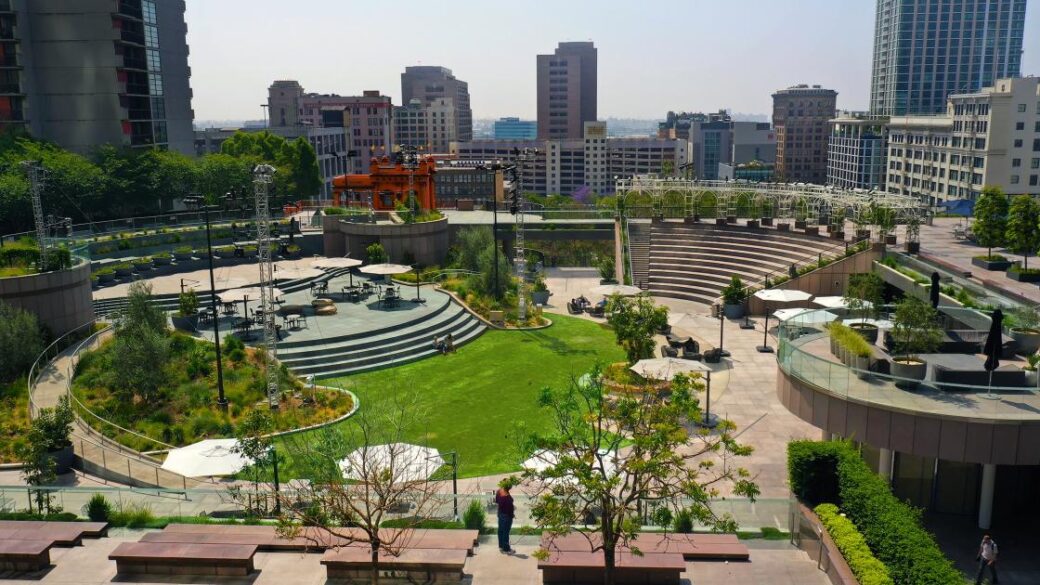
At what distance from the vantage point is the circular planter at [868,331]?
2286 cm

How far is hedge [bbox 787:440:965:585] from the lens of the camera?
13516 millimetres

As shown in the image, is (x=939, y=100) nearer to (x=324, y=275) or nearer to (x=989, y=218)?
(x=989, y=218)

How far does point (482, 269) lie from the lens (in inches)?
1726

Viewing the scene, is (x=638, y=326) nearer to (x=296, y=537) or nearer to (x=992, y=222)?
(x=296, y=537)

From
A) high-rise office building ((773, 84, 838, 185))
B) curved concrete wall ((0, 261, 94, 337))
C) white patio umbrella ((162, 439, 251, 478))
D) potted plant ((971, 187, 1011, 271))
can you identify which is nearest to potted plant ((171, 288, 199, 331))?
curved concrete wall ((0, 261, 94, 337))

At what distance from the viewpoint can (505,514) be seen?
16.8 m

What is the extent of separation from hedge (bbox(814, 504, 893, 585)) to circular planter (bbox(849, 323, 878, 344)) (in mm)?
7673

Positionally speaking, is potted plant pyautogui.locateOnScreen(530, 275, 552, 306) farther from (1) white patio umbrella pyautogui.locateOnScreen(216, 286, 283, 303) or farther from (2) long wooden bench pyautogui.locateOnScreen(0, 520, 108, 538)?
(2) long wooden bench pyautogui.locateOnScreen(0, 520, 108, 538)

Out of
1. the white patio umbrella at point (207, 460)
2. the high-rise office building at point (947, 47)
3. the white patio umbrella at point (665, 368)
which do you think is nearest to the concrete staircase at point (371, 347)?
the white patio umbrella at point (207, 460)

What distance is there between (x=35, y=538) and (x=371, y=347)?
17.2 metres

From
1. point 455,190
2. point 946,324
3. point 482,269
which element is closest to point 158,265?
point 482,269

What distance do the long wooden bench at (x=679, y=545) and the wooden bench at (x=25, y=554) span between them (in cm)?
1027

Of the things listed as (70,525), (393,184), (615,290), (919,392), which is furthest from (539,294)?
(70,525)

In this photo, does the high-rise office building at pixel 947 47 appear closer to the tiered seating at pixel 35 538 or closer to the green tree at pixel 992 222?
the green tree at pixel 992 222
